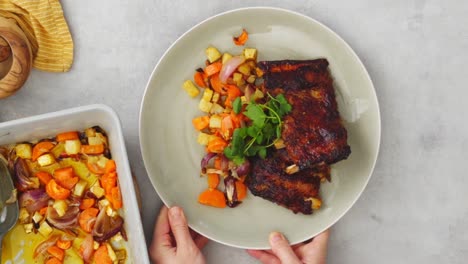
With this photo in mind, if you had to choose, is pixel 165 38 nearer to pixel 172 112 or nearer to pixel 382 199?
pixel 172 112

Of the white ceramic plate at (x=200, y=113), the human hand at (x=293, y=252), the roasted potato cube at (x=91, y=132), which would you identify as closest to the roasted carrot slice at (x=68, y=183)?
the roasted potato cube at (x=91, y=132)

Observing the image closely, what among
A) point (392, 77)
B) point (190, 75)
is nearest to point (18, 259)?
point (190, 75)

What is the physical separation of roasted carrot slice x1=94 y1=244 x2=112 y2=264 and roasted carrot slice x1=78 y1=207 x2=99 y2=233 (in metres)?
0.09

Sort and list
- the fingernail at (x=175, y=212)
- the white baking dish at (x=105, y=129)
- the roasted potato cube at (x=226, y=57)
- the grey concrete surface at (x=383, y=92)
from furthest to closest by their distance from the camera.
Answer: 1. the grey concrete surface at (x=383, y=92)
2. the roasted potato cube at (x=226, y=57)
3. the fingernail at (x=175, y=212)
4. the white baking dish at (x=105, y=129)

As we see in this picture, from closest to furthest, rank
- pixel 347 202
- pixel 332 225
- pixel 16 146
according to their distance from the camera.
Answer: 1. pixel 16 146
2. pixel 347 202
3. pixel 332 225

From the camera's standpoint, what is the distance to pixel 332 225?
8.78 feet

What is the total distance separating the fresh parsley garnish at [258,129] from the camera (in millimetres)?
2346

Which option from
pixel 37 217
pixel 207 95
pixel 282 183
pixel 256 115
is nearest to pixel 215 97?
pixel 207 95

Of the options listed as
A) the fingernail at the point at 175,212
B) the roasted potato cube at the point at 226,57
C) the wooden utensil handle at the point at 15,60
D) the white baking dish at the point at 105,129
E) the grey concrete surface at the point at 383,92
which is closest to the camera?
the white baking dish at the point at 105,129

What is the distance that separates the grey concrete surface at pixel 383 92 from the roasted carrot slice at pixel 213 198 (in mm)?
243

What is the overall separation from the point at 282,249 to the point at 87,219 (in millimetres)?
867

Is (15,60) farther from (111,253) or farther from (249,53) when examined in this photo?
(249,53)

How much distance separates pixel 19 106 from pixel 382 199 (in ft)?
5.94

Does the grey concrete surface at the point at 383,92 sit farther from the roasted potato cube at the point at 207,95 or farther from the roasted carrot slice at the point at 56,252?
the roasted carrot slice at the point at 56,252
